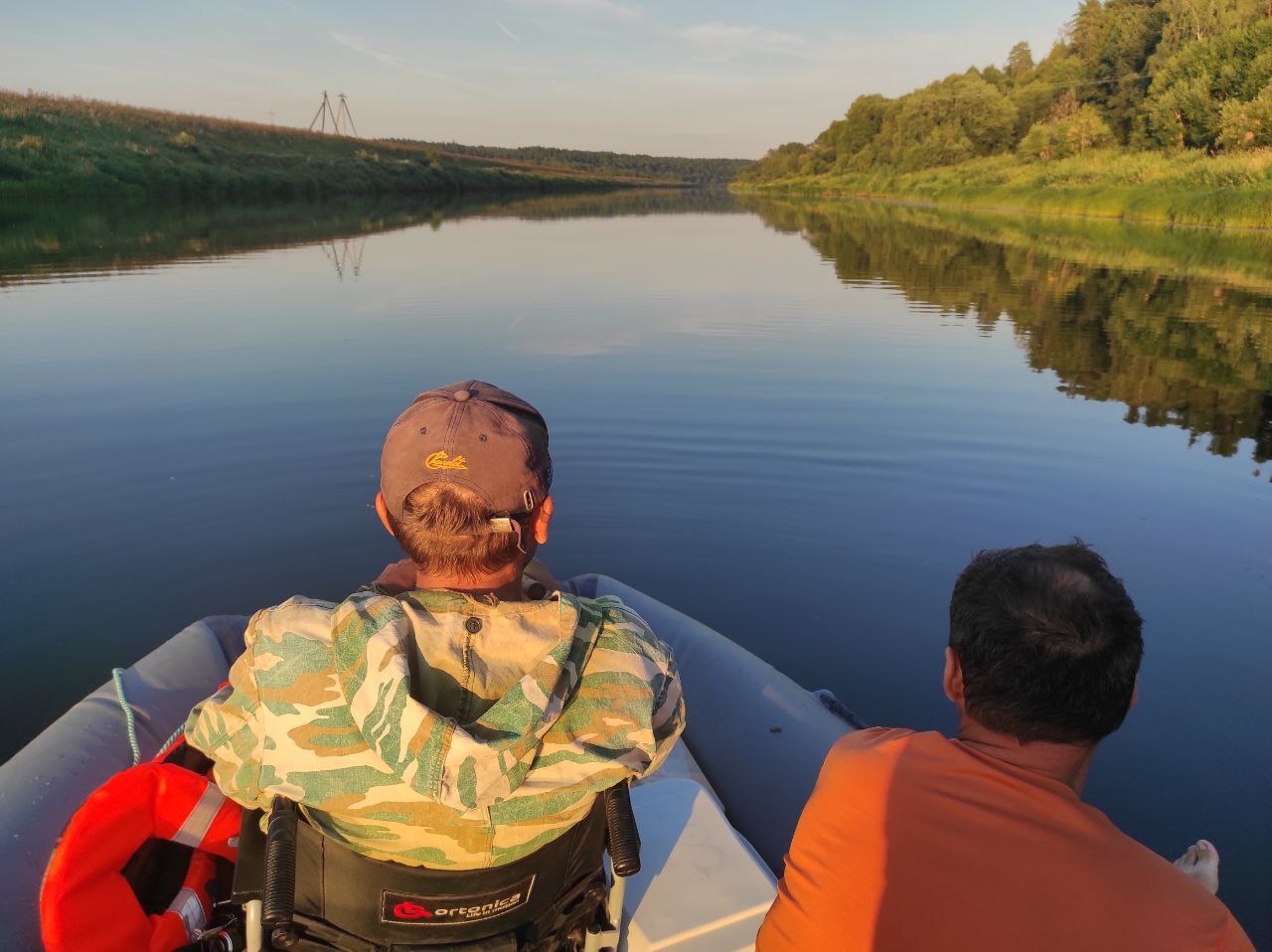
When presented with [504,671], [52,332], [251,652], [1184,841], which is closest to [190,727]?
[251,652]

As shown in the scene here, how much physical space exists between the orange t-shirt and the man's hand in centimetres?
75

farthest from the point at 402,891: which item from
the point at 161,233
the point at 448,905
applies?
the point at 161,233

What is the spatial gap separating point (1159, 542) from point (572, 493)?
11.9 feet

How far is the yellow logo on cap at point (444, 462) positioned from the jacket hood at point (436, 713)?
20 cm

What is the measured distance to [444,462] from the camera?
1346 millimetres

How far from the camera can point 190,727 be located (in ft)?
4.85

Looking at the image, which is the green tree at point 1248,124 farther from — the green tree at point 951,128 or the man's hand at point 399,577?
the man's hand at point 399,577

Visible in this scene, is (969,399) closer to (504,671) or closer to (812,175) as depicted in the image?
(504,671)

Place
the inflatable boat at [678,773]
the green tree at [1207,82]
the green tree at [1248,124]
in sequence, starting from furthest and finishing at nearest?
the green tree at [1207,82] < the green tree at [1248,124] < the inflatable boat at [678,773]

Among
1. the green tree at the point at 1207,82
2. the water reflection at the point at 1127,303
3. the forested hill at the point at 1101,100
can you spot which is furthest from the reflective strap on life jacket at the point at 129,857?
the green tree at the point at 1207,82

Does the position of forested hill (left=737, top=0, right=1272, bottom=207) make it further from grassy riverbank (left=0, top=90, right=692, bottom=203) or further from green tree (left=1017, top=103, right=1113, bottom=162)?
grassy riverbank (left=0, top=90, right=692, bottom=203)

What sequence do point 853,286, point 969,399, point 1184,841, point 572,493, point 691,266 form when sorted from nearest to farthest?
1. point 1184,841
2. point 572,493
3. point 969,399
4. point 853,286
5. point 691,266

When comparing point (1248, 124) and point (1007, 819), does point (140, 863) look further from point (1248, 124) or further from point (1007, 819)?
point (1248, 124)

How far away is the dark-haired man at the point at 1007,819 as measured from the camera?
3.70ft
